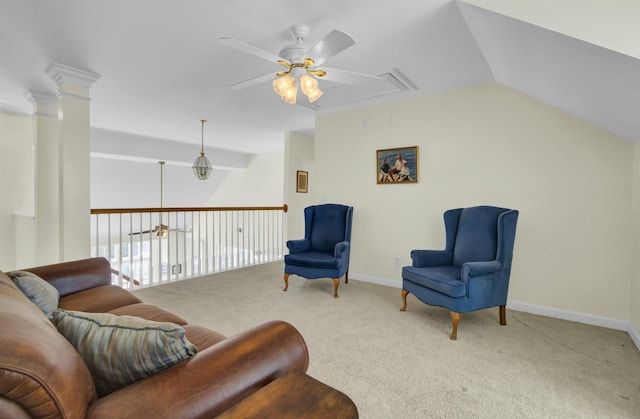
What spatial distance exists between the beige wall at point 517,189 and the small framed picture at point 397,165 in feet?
0.25

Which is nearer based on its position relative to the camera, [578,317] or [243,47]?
[243,47]

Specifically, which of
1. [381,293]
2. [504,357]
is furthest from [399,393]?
[381,293]

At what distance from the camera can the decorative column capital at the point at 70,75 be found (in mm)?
2900

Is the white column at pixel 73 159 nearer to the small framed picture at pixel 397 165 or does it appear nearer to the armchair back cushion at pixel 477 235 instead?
the small framed picture at pixel 397 165

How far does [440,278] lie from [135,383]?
2295 millimetres

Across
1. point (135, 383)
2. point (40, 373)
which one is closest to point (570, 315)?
point (135, 383)

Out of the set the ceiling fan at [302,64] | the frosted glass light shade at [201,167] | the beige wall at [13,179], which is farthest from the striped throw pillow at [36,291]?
the frosted glass light shade at [201,167]

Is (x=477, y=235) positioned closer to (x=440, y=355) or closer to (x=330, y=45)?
(x=440, y=355)

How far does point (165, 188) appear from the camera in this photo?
7734 mm

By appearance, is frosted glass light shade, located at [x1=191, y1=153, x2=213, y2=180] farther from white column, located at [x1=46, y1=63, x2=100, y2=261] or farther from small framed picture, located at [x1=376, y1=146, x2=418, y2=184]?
small framed picture, located at [x1=376, y1=146, x2=418, y2=184]

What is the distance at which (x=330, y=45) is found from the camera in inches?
74.7

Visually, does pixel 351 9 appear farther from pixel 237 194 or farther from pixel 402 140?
pixel 237 194

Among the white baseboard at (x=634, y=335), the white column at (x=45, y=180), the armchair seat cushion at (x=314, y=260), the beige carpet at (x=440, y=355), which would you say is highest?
the white column at (x=45, y=180)

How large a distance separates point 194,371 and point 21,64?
3.61 m
